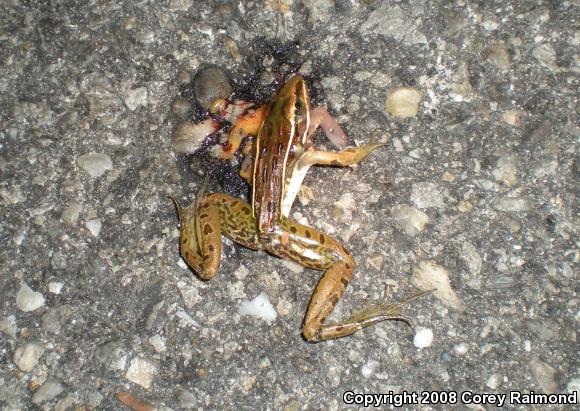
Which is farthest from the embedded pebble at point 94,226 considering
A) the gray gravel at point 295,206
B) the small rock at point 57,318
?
the small rock at point 57,318

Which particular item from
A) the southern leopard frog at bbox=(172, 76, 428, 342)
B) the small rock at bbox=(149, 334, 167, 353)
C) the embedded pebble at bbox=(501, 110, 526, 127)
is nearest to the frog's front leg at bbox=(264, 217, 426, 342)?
the southern leopard frog at bbox=(172, 76, 428, 342)

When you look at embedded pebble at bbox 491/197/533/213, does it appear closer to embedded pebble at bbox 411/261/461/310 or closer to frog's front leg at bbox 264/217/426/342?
embedded pebble at bbox 411/261/461/310

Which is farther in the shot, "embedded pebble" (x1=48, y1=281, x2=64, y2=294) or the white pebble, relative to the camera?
"embedded pebble" (x1=48, y1=281, x2=64, y2=294)

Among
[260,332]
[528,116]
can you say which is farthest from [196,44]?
[528,116]

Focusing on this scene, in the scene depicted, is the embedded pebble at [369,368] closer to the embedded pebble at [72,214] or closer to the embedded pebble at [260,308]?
the embedded pebble at [260,308]

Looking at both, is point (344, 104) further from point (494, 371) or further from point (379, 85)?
point (494, 371)

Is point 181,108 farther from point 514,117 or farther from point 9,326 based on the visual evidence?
point 514,117

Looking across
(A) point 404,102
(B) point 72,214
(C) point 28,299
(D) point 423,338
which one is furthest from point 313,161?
(C) point 28,299
